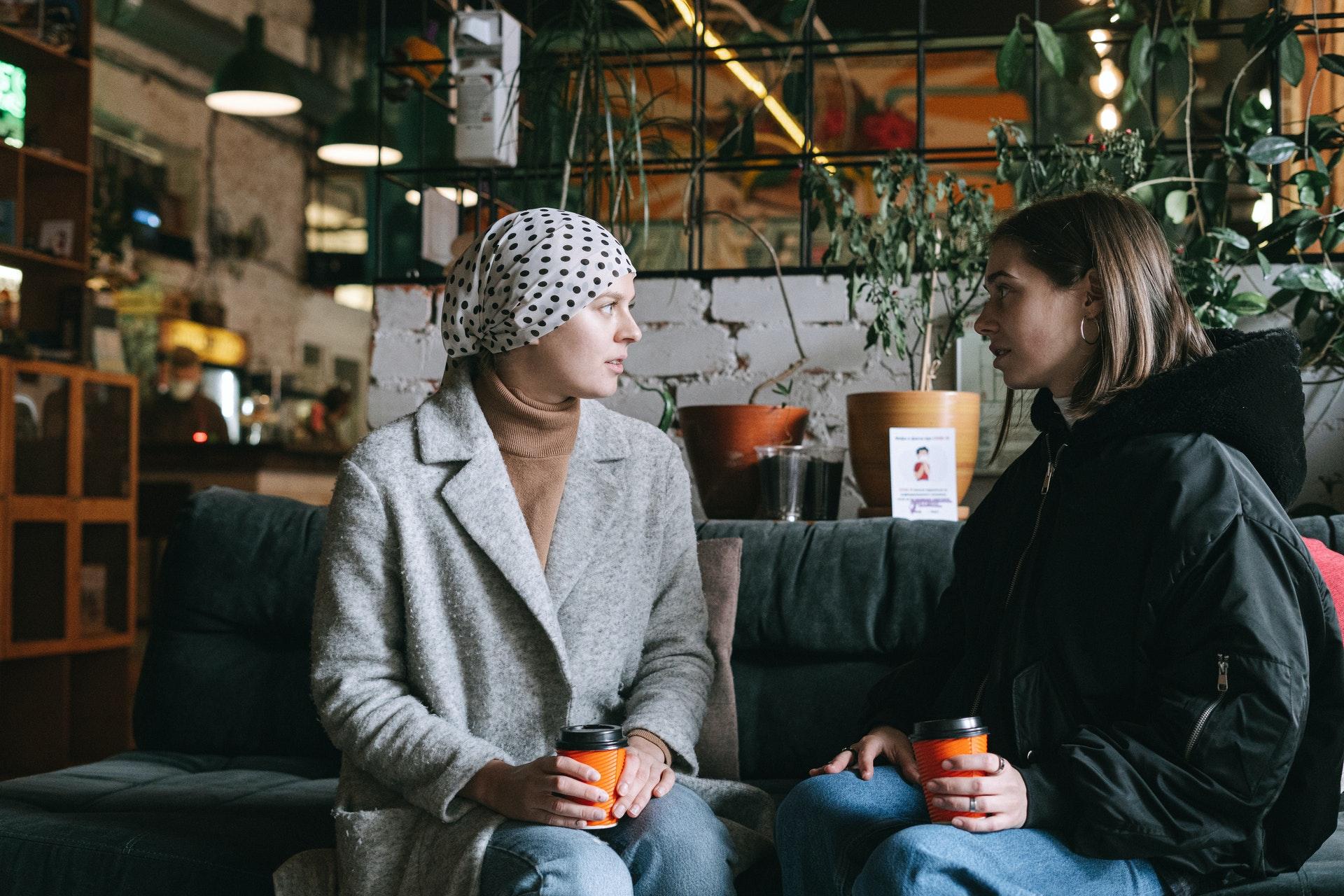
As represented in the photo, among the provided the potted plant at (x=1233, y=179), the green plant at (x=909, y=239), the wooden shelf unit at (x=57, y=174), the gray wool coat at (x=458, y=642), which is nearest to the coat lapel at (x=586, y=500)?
the gray wool coat at (x=458, y=642)

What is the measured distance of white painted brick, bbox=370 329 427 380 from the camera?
9.86 ft

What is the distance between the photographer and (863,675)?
6.79ft

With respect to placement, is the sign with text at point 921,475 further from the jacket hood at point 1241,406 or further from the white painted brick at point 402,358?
the white painted brick at point 402,358

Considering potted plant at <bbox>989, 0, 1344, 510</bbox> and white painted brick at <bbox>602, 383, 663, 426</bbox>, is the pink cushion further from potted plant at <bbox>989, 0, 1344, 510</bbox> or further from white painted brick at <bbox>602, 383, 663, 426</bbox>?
white painted brick at <bbox>602, 383, 663, 426</bbox>

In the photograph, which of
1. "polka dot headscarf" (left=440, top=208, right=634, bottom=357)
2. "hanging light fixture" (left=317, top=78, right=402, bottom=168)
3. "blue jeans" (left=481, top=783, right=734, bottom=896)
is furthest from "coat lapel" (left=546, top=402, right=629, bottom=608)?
"hanging light fixture" (left=317, top=78, right=402, bottom=168)

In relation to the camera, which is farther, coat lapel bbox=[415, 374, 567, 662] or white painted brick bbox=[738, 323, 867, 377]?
white painted brick bbox=[738, 323, 867, 377]

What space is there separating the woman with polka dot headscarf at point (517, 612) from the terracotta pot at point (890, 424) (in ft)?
2.00

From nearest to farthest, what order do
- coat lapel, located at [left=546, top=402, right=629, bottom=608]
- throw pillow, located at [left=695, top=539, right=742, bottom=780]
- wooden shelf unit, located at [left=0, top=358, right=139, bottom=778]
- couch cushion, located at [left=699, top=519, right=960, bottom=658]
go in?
coat lapel, located at [left=546, top=402, right=629, bottom=608] → throw pillow, located at [left=695, top=539, right=742, bottom=780] → couch cushion, located at [left=699, top=519, right=960, bottom=658] → wooden shelf unit, located at [left=0, top=358, right=139, bottom=778]

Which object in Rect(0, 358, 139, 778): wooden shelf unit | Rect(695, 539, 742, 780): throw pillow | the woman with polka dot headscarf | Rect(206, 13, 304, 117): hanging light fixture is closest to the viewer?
the woman with polka dot headscarf

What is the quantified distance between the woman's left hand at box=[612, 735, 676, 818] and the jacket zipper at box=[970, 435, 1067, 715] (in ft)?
1.31

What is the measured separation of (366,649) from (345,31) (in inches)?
297

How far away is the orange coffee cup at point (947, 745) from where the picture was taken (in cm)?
129

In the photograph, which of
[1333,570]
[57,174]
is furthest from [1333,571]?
[57,174]

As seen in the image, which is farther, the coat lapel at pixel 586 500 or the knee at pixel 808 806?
the coat lapel at pixel 586 500
